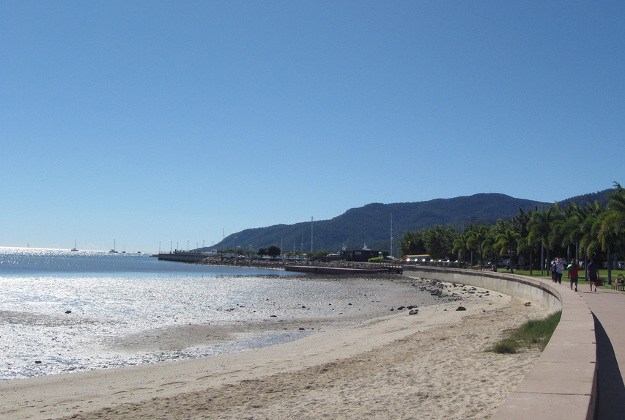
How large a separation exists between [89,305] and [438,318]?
74.8 ft

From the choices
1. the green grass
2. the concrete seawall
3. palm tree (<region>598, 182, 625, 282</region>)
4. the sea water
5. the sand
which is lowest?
the sea water

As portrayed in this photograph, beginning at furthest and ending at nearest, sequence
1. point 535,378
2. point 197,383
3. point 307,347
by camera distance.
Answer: point 307,347 < point 197,383 < point 535,378

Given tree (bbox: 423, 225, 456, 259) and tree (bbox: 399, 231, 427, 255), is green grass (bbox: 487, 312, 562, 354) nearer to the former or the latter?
tree (bbox: 423, 225, 456, 259)

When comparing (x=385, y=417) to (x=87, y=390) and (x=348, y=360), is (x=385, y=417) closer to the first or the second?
(x=348, y=360)

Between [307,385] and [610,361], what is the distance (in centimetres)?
533

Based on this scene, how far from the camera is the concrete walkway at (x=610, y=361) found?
7268mm

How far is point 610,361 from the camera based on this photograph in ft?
32.6

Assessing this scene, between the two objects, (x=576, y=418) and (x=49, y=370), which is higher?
(x=576, y=418)

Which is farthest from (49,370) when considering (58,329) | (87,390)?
(58,329)

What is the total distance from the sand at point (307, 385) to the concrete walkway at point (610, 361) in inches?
49.8

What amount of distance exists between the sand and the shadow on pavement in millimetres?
1256

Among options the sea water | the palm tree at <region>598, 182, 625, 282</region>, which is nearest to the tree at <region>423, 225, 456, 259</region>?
the sea water

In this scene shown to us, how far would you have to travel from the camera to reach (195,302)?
133ft

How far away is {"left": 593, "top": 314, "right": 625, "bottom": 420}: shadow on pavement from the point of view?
7074mm
